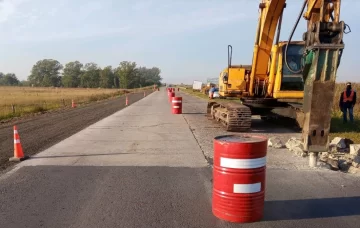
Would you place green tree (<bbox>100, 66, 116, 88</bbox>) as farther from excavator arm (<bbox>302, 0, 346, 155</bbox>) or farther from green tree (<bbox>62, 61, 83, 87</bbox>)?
excavator arm (<bbox>302, 0, 346, 155</bbox>)

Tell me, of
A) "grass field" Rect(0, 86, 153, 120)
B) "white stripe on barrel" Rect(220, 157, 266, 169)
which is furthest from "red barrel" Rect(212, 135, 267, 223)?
"grass field" Rect(0, 86, 153, 120)

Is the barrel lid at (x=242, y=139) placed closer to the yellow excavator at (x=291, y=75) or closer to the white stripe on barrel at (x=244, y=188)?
the white stripe on barrel at (x=244, y=188)

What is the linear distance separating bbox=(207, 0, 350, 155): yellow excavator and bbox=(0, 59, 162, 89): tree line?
144173mm

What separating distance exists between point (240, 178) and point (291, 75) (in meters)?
8.69

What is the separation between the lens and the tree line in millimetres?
158850

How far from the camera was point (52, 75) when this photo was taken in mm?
175125

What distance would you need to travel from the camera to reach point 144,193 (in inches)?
223

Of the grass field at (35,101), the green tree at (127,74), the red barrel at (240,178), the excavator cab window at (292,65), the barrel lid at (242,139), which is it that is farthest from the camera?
the green tree at (127,74)

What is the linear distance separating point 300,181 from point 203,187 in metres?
1.82

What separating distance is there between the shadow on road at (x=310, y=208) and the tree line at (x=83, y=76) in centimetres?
15263

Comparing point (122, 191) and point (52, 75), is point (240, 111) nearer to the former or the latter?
point (122, 191)

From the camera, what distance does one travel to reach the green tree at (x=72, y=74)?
163250mm

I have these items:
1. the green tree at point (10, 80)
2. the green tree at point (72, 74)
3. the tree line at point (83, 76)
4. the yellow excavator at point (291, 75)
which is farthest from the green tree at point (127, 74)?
the yellow excavator at point (291, 75)

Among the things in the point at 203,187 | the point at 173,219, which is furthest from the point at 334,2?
the point at 173,219
